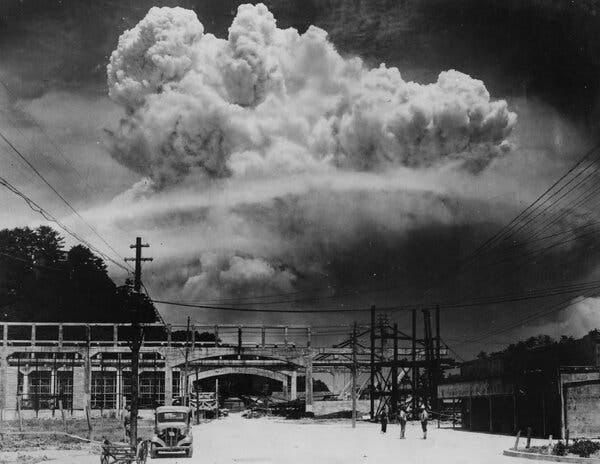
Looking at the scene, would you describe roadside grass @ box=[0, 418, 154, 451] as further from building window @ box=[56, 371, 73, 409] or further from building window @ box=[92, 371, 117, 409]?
building window @ box=[92, 371, 117, 409]

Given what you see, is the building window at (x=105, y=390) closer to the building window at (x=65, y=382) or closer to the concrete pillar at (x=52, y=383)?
the building window at (x=65, y=382)

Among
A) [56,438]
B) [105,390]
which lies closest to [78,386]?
[105,390]

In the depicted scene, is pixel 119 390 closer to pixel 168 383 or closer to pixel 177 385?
pixel 168 383

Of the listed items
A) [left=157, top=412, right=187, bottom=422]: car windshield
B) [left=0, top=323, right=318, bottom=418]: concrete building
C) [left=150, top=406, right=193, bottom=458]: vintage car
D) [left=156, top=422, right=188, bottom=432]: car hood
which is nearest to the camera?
[left=150, top=406, right=193, bottom=458]: vintage car

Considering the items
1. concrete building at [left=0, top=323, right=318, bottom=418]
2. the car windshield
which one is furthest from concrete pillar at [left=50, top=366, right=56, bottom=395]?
the car windshield

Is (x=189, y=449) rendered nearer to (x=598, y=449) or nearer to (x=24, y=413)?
(x=598, y=449)

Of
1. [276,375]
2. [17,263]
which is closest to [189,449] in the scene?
[276,375]
